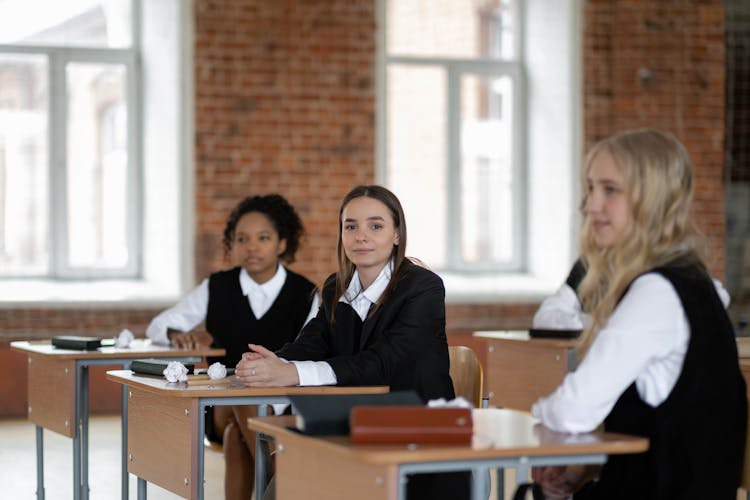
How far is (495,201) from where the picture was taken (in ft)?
26.9

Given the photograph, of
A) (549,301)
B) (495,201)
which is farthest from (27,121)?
(549,301)

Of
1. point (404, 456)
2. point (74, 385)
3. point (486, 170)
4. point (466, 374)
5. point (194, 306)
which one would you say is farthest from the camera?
point (486, 170)

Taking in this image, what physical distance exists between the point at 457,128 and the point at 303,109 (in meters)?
1.26

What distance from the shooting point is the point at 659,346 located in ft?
6.89

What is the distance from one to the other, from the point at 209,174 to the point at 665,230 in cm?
528

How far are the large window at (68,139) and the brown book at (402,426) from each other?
574 cm

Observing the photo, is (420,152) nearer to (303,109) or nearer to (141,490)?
(303,109)

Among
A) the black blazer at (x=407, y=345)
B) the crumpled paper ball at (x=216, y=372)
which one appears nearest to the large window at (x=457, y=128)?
the black blazer at (x=407, y=345)

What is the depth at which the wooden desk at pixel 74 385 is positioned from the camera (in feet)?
13.6

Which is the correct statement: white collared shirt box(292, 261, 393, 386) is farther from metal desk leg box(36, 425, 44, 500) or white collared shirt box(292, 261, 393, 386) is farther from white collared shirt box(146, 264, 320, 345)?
metal desk leg box(36, 425, 44, 500)

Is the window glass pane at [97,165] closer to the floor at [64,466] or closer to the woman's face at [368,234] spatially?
the floor at [64,466]

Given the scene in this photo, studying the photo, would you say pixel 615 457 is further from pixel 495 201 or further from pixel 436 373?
pixel 495 201

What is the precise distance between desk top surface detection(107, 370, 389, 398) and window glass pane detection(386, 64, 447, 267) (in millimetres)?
4855

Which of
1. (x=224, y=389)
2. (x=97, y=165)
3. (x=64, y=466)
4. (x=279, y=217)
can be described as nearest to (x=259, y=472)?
(x=224, y=389)
